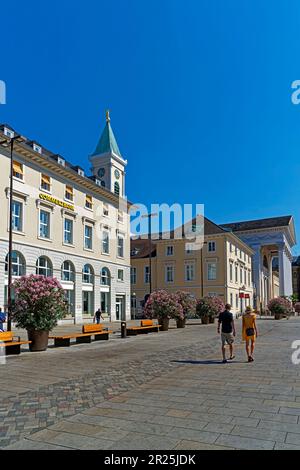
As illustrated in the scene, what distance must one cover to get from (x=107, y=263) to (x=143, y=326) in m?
22.5

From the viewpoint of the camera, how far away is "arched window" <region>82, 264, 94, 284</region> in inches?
1710

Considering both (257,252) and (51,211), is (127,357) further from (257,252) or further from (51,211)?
(257,252)

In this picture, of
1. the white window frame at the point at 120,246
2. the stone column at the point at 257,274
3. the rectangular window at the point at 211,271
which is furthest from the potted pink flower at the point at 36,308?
the stone column at the point at 257,274

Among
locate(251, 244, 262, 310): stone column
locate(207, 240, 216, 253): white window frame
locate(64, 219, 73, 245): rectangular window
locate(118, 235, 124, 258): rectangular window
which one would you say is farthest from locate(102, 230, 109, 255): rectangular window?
locate(251, 244, 262, 310): stone column

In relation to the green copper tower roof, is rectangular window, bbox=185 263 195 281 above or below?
below

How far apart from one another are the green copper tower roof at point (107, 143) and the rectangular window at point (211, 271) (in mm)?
19748

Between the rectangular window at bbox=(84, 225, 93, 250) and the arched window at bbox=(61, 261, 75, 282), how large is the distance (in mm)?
3333

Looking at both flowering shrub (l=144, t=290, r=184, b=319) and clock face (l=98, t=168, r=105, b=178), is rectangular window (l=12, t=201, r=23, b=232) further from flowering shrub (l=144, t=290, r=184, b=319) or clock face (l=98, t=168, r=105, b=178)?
clock face (l=98, t=168, r=105, b=178)

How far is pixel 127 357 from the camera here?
1420cm

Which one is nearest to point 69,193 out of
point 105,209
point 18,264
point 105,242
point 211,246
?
point 105,209

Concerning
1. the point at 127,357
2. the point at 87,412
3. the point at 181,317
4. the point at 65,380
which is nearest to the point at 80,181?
the point at 181,317

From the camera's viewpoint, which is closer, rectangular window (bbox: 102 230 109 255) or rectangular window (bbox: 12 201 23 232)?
rectangular window (bbox: 12 201 23 232)

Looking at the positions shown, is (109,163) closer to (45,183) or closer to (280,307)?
(45,183)

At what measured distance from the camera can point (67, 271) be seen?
134ft
